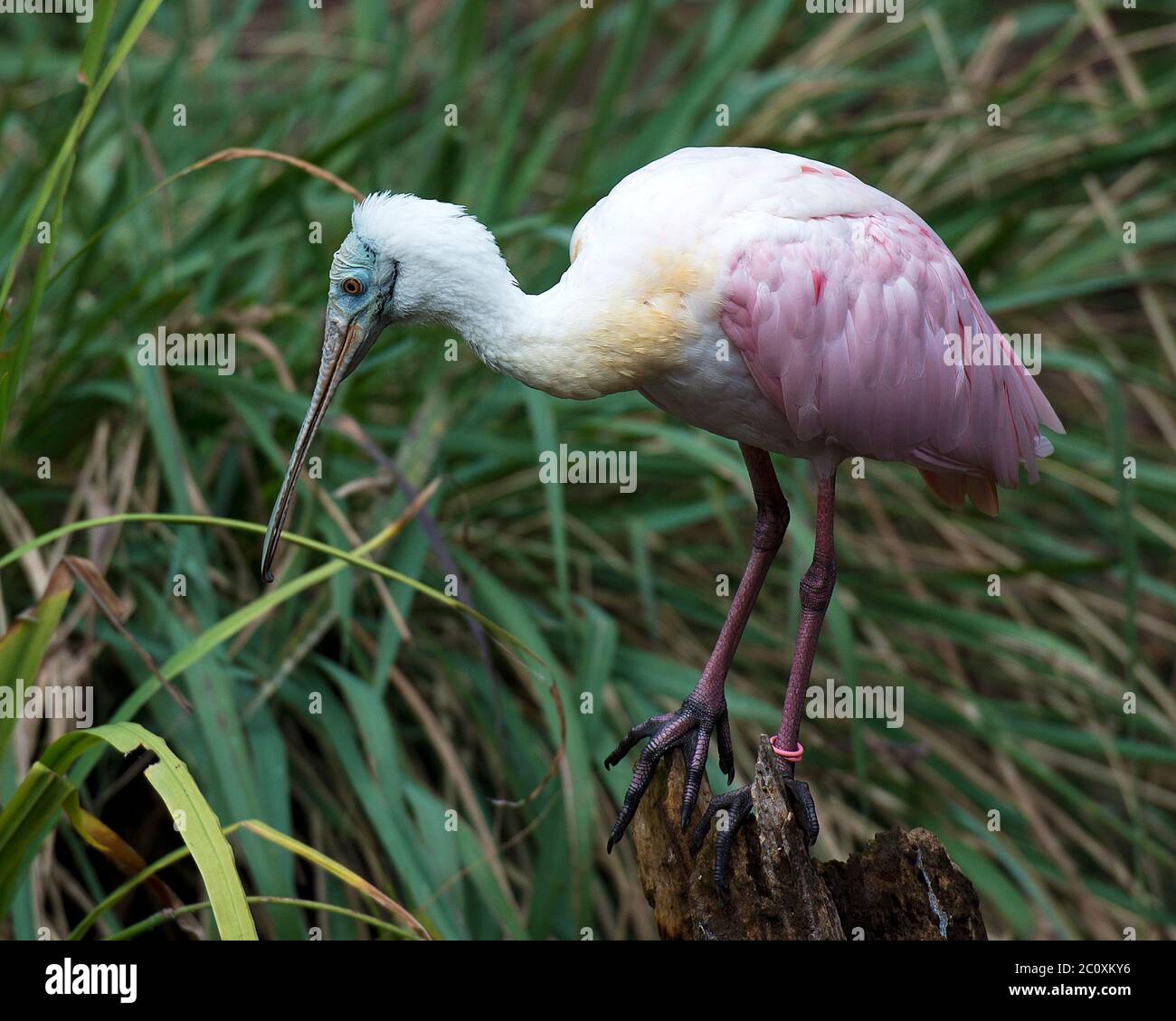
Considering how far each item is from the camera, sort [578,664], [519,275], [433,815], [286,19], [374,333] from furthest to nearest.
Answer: [286,19] < [519,275] < [578,664] < [433,815] < [374,333]

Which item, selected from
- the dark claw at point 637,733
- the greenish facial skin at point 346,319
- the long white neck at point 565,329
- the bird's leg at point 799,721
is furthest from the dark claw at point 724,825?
the greenish facial skin at point 346,319

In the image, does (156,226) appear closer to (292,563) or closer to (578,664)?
(292,563)

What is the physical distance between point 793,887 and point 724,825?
18 centimetres

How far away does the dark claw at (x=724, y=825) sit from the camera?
2.63 meters

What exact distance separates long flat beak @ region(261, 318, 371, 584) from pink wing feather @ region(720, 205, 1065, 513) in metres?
0.72

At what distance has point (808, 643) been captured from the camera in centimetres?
294

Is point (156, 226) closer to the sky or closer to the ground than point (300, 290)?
closer to the sky

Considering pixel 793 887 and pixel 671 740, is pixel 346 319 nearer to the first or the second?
pixel 671 740

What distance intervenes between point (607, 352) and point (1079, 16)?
364 cm

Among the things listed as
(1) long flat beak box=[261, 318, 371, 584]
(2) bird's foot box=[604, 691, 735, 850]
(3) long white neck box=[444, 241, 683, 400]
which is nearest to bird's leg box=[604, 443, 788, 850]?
(2) bird's foot box=[604, 691, 735, 850]

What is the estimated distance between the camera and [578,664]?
3.71 m

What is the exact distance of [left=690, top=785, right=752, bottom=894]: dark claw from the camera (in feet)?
8.64

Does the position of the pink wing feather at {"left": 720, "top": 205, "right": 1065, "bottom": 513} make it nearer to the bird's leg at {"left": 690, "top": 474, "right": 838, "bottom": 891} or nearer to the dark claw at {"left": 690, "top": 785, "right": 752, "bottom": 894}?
the bird's leg at {"left": 690, "top": 474, "right": 838, "bottom": 891}

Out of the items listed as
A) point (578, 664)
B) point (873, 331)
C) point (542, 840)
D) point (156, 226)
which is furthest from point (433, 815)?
point (156, 226)
